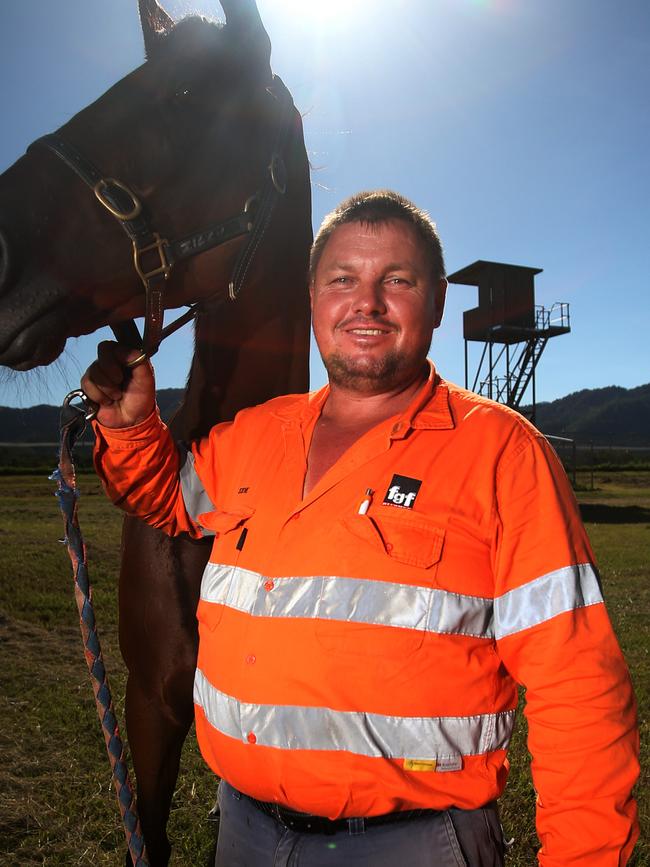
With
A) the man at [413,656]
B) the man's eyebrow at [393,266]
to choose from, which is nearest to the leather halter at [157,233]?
the man at [413,656]

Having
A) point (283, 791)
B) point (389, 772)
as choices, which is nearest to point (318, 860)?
point (283, 791)

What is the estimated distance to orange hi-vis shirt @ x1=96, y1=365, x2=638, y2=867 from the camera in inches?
52.9

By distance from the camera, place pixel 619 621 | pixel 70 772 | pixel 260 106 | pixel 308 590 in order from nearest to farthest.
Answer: pixel 308 590
pixel 260 106
pixel 70 772
pixel 619 621

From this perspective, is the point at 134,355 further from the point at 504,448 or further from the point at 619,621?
the point at 619,621

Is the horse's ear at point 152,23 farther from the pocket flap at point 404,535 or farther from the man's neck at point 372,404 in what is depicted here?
the pocket flap at point 404,535

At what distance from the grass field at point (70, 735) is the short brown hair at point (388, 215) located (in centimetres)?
313

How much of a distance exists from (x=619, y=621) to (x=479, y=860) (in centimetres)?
675

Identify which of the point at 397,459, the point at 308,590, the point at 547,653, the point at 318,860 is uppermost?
the point at 397,459

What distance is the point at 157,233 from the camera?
5.79ft

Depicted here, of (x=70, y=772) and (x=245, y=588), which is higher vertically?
(x=245, y=588)

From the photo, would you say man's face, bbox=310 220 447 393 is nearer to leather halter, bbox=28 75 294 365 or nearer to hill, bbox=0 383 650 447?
leather halter, bbox=28 75 294 365

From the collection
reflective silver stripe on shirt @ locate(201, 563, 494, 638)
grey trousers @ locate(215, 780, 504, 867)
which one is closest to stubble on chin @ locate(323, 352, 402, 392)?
reflective silver stripe on shirt @ locate(201, 563, 494, 638)

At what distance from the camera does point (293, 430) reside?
1.84 metres

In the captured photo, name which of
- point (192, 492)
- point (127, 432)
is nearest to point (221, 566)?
point (192, 492)
